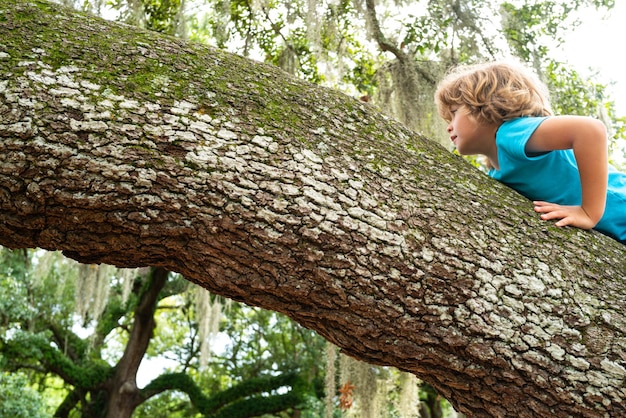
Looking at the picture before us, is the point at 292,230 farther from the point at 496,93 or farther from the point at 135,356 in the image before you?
the point at 135,356

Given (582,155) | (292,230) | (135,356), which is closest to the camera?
(292,230)

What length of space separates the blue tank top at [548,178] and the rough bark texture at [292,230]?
0.89ft

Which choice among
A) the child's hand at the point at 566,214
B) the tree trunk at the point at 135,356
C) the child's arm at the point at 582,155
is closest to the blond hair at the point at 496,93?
the child's arm at the point at 582,155

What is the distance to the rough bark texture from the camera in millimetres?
1392

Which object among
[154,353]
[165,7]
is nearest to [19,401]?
[165,7]

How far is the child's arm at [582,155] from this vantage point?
1620 millimetres

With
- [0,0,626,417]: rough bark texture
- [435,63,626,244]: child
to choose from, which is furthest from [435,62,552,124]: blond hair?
[0,0,626,417]: rough bark texture

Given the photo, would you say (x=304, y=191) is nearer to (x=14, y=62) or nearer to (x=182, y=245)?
(x=182, y=245)

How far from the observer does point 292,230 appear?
1.43 metres

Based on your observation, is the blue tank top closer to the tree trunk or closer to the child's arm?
the child's arm

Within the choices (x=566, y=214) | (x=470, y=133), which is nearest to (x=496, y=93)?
(x=470, y=133)

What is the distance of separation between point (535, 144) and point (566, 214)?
226mm

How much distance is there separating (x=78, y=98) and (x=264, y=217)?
0.56 metres

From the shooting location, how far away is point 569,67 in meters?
6.39
